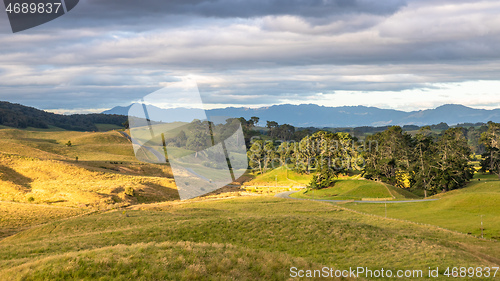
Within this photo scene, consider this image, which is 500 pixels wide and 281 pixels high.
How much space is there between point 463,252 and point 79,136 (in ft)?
455

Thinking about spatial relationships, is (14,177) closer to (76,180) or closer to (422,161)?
(76,180)

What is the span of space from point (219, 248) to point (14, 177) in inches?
2372

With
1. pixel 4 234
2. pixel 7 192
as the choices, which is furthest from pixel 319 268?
pixel 7 192

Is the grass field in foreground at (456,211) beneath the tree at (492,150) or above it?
beneath

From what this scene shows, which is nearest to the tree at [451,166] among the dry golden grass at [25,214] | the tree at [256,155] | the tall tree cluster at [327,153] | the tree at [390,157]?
the tree at [390,157]

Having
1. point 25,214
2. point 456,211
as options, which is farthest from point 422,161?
point 25,214

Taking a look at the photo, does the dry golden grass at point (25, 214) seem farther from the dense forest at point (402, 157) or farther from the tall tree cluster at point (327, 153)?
the tall tree cluster at point (327, 153)

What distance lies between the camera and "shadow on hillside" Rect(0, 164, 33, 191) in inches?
2527

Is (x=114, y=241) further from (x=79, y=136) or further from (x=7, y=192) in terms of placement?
(x=79, y=136)

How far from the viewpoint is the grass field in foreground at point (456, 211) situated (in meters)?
47.9

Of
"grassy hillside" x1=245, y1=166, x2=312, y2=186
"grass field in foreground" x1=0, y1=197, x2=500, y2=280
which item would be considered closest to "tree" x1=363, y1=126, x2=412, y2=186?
"grassy hillside" x1=245, y1=166, x2=312, y2=186

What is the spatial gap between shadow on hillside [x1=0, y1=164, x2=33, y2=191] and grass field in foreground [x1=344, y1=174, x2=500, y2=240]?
56.1 m

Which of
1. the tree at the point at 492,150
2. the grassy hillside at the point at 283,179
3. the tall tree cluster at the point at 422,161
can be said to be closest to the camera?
the tall tree cluster at the point at 422,161

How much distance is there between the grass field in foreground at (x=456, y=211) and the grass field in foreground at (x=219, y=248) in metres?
8.27
